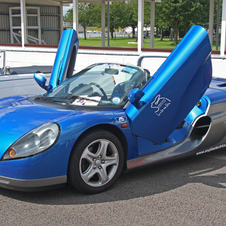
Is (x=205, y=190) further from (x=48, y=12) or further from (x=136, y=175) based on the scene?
(x=48, y=12)

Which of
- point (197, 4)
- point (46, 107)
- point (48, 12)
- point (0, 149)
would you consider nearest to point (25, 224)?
point (0, 149)

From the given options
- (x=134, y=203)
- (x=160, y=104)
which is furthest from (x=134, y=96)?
(x=134, y=203)

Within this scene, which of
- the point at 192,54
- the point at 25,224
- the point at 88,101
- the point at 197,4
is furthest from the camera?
the point at 197,4

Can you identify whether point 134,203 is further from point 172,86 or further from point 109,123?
point 172,86

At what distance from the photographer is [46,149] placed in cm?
314

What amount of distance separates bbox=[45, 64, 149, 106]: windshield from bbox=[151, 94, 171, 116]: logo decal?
41cm

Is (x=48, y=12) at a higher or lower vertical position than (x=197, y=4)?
lower

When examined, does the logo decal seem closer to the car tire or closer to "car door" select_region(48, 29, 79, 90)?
the car tire

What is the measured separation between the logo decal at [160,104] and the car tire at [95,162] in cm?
55

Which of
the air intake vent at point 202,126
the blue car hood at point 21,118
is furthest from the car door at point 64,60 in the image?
the air intake vent at point 202,126

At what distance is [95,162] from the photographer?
3479 millimetres

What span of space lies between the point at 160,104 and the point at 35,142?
139 cm

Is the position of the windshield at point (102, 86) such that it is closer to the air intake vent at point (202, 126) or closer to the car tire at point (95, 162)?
the car tire at point (95, 162)

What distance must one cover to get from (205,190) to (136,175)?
32.2 inches
